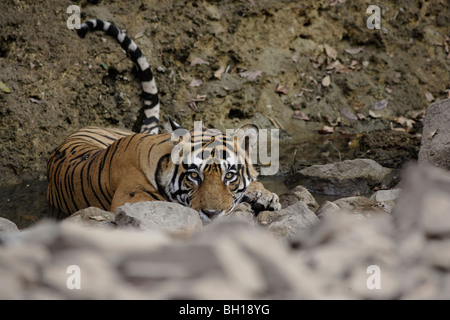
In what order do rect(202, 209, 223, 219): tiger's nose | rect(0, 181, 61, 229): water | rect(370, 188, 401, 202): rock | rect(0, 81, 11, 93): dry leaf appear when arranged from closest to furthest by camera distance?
rect(202, 209, 223, 219): tiger's nose < rect(370, 188, 401, 202): rock < rect(0, 181, 61, 229): water < rect(0, 81, 11, 93): dry leaf

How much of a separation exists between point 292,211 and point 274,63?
4.53 m

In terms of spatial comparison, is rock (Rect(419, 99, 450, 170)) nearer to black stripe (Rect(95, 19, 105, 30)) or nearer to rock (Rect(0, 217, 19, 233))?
rock (Rect(0, 217, 19, 233))

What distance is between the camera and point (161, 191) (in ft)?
14.9

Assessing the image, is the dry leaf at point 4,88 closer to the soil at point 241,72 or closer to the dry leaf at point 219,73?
the soil at point 241,72

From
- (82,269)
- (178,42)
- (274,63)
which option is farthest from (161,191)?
(274,63)

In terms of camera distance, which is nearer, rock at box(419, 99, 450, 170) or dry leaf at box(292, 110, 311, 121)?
rock at box(419, 99, 450, 170)

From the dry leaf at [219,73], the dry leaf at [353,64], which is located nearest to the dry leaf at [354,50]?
the dry leaf at [353,64]

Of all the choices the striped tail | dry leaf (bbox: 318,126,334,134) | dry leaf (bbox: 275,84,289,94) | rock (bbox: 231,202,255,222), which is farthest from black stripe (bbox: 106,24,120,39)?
rock (bbox: 231,202,255,222)

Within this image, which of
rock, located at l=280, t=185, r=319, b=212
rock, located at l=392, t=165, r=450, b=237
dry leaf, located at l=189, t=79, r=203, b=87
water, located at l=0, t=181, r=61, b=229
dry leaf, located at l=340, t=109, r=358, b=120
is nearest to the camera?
rock, located at l=392, t=165, r=450, b=237

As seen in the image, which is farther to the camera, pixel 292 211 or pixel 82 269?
pixel 292 211

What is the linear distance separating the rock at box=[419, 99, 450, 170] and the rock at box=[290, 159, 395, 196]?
68 centimetres

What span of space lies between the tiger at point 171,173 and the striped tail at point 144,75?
6.41 feet

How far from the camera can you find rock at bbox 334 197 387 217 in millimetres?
4274
